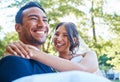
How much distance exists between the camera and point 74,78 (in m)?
0.61

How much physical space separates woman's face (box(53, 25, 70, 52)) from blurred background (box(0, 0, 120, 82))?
874 cm

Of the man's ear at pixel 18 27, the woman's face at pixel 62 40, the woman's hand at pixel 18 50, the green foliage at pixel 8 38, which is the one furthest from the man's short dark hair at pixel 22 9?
the green foliage at pixel 8 38

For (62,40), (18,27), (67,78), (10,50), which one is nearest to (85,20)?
(62,40)

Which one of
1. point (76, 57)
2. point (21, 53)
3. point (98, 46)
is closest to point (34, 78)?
point (21, 53)

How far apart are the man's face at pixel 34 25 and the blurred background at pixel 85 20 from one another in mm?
9902

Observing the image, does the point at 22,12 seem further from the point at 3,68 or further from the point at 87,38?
the point at 87,38

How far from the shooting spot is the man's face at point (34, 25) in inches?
64.1

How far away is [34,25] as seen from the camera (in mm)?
1642

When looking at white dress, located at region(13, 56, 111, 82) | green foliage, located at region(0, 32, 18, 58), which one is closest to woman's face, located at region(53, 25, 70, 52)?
→ white dress, located at region(13, 56, 111, 82)

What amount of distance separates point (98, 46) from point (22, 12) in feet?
32.6

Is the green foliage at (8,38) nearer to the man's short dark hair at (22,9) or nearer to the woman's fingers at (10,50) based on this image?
the man's short dark hair at (22,9)

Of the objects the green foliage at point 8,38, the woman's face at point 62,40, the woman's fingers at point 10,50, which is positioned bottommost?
the green foliage at point 8,38

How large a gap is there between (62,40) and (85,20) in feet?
30.4

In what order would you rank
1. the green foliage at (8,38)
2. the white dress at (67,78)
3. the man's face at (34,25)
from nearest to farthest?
the white dress at (67,78) → the man's face at (34,25) → the green foliage at (8,38)
